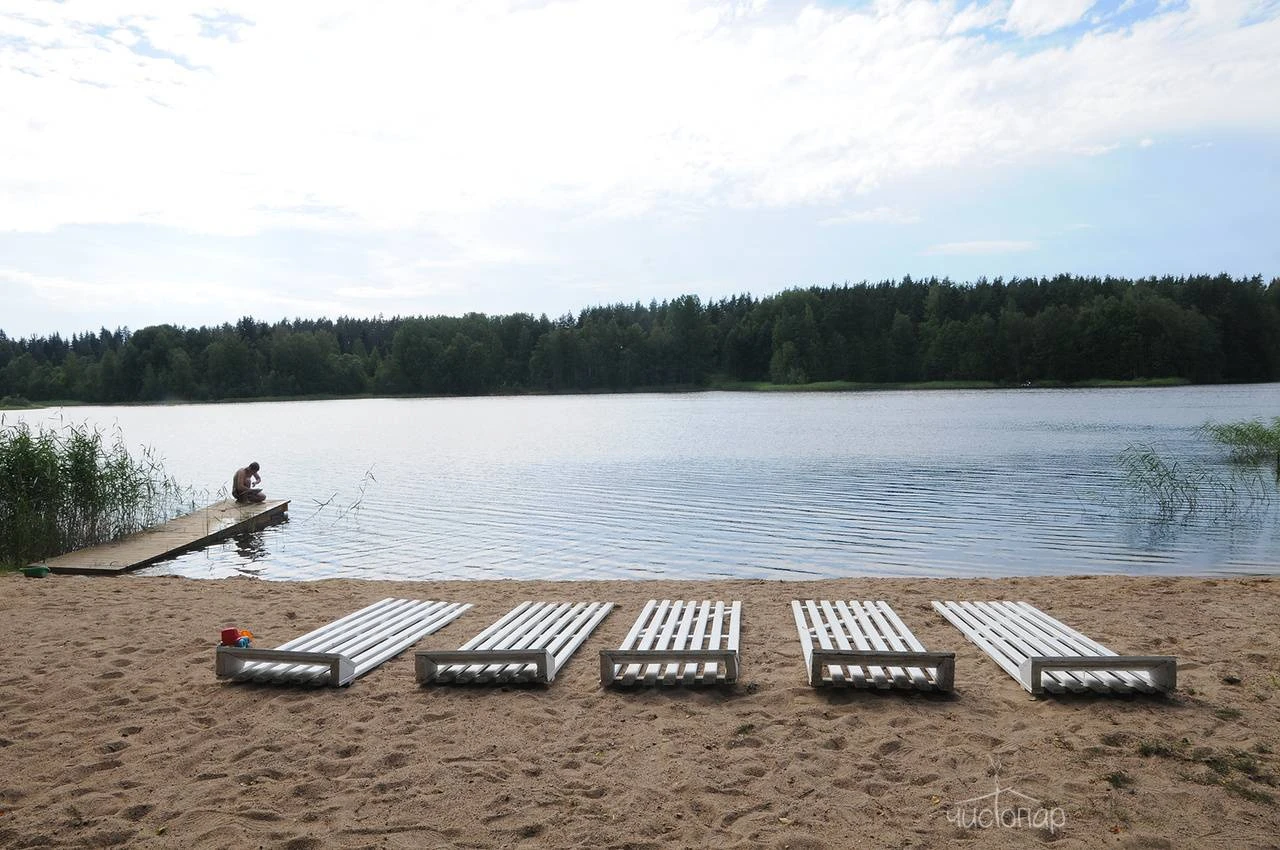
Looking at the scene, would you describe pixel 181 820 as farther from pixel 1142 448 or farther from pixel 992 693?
pixel 1142 448

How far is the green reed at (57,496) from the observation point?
12445 millimetres

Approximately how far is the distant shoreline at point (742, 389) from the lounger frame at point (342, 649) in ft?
269

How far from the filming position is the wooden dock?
11.6 m

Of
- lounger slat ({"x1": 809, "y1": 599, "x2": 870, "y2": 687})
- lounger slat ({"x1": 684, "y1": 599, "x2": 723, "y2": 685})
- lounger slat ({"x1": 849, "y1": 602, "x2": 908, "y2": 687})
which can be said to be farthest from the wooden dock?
lounger slat ({"x1": 849, "y1": 602, "x2": 908, "y2": 687})

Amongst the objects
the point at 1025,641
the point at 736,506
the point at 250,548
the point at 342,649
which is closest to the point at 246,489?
the point at 250,548

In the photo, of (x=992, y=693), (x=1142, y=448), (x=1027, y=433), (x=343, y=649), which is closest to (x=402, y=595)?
(x=343, y=649)

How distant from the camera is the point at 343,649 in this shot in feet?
21.7

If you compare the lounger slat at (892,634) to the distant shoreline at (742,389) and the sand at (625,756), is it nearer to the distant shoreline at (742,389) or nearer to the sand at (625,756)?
the sand at (625,756)

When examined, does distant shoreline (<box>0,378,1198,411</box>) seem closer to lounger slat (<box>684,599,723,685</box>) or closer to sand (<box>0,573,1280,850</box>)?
lounger slat (<box>684,599,723,685</box>)

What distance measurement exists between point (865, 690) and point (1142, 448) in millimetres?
23971

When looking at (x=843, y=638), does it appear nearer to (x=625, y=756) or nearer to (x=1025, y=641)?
(x=1025, y=641)

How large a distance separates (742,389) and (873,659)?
96.1m

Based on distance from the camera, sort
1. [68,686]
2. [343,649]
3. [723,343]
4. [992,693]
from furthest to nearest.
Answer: [723,343] → [343,649] → [68,686] → [992,693]

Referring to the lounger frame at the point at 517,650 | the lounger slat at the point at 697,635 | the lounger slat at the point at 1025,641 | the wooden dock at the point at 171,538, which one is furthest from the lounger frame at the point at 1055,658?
the wooden dock at the point at 171,538
